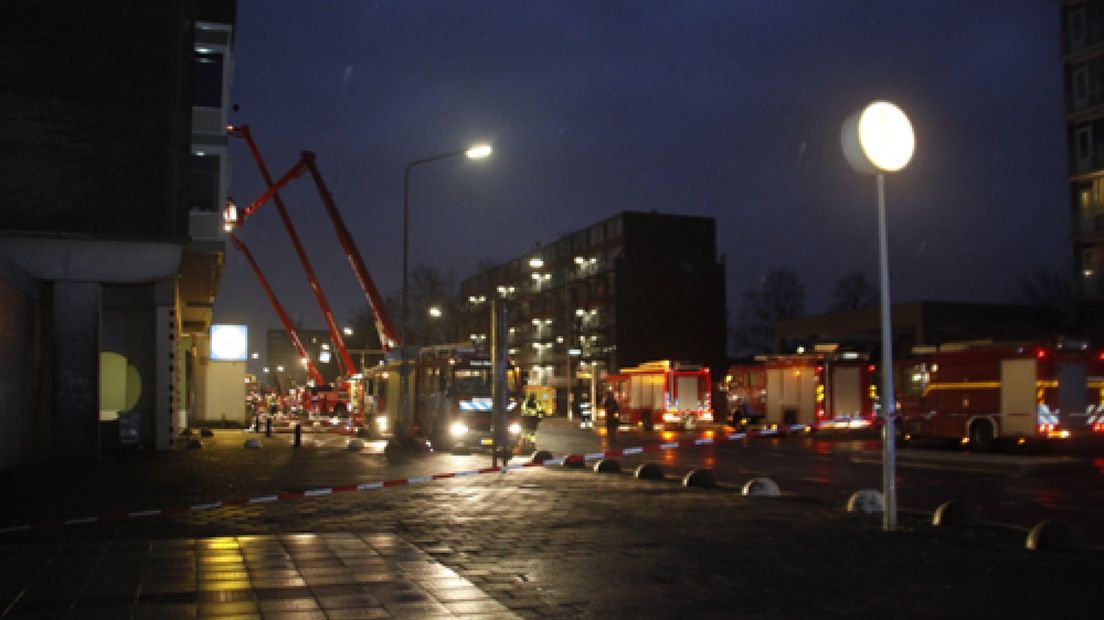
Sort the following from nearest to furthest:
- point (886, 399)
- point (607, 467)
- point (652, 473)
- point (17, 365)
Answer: point (886, 399)
point (652, 473)
point (607, 467)
point (17, 365)

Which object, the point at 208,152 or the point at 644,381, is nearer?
the point at 208,152

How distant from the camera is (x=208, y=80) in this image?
93.7 ft

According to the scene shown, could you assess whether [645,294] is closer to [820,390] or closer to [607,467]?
[820,390]

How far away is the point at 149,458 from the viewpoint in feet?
81.3

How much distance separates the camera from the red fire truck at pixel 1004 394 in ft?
85.0

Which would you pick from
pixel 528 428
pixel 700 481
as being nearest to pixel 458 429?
pixel 528 428

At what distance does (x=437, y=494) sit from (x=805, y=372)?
24.4 meters

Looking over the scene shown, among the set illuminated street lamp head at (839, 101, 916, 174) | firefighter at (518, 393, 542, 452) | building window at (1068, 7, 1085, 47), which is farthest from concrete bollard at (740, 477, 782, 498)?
building window at (1068, 7, 1085, 47)

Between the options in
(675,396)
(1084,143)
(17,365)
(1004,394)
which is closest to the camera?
(17,365)

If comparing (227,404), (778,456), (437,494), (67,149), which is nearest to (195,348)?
(227,404)

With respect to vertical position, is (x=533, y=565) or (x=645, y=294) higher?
(x=645, y=294)

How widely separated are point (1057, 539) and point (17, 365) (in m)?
20.2

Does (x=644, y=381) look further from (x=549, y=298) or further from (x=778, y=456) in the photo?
(x=549, y=298)

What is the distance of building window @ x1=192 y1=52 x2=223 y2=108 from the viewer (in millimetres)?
28328
